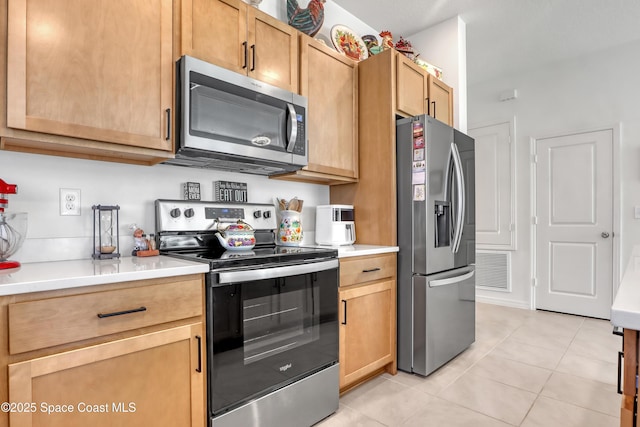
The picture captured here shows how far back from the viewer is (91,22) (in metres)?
1.39

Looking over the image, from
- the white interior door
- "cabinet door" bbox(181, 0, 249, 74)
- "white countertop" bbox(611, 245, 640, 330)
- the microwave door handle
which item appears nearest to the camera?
"white countertop" bbox(611, 245, 640, 330)

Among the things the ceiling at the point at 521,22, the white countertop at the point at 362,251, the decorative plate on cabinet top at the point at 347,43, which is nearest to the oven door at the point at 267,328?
the white countertop at the point at 362,251

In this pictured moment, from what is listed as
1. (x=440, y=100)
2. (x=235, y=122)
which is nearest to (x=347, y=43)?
(x=440, y=100)

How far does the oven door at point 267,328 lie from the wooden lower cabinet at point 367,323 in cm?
13

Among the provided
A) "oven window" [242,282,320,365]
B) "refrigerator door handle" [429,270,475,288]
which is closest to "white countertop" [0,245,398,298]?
"oven window" [242,282,320,365]

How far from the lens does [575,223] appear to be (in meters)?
3.83

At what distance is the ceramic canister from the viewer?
2.26 m

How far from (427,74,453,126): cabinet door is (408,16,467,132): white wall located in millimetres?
100

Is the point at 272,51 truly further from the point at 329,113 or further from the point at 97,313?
the point at 97,313

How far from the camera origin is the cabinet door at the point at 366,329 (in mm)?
2053

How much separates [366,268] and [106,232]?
4.65 ft

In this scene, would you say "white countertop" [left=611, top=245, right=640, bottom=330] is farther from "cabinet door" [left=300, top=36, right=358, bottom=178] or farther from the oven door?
"cabinet door" [left=300, top=36, right=358, bottom=178]

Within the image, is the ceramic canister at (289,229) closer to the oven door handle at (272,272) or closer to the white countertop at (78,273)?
the oven door handle at (272,272)

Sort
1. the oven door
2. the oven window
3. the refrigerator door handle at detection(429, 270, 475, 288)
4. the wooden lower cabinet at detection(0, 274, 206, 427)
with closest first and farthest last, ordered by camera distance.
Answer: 1. the wooden lower cabinet at detection(0, 274, 206, 427)
2. the oven door
3. the oven window
4. the refrigerator door handle at detection(429, 270, 475, 288)
